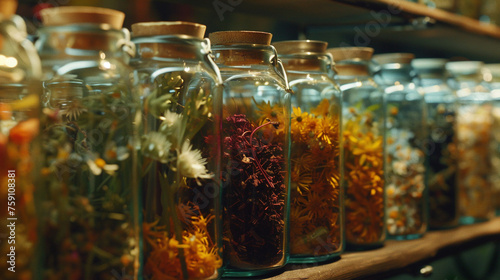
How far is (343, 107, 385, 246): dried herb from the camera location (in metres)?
1.15

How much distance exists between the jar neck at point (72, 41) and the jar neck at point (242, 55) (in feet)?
0.94

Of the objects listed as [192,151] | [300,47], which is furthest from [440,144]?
[192,151]

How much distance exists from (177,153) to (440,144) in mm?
935

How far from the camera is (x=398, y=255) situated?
118cm

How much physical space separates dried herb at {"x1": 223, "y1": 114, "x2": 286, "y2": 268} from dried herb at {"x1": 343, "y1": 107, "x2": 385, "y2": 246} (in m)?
0.31

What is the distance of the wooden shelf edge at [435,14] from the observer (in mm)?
1199

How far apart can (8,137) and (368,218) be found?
0.81 meters

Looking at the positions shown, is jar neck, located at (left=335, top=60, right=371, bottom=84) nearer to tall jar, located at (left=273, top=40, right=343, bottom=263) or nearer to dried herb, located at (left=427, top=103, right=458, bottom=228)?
tall jar, located at (left=273, top=40, right=343, bottom=263)

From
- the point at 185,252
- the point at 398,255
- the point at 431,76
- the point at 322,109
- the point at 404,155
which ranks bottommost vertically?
the point at 398,255

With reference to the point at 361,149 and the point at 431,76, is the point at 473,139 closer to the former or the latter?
the point at 431,76

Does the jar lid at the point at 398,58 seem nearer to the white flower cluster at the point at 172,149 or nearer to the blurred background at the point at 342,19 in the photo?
the blurred background at the point at 342,19

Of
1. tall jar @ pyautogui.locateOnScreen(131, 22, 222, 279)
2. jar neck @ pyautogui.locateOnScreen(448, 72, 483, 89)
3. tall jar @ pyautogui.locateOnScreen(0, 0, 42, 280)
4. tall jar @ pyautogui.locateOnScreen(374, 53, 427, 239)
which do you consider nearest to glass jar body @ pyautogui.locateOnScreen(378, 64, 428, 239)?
tall jar @ pyautogui.locateOnScreen(374, 53, 427, 239)

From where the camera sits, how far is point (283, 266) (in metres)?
0.93

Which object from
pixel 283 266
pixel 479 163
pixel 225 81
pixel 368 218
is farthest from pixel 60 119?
pixel 479 163
